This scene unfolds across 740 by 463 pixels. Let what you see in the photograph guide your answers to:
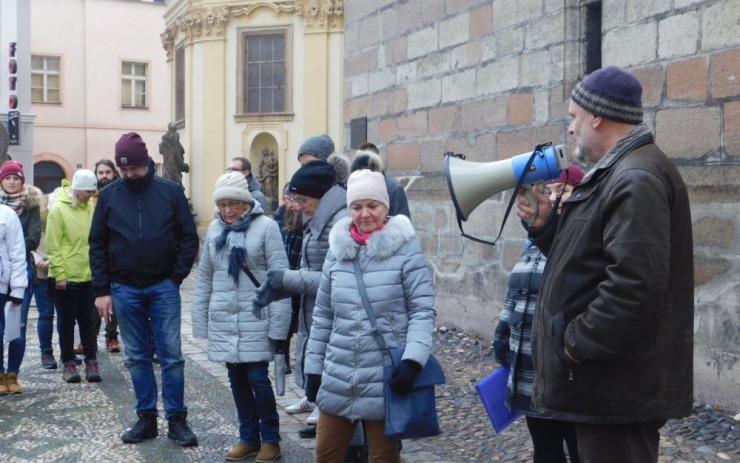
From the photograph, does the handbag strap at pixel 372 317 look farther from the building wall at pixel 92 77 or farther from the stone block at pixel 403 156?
the building wall at pixel 92 77

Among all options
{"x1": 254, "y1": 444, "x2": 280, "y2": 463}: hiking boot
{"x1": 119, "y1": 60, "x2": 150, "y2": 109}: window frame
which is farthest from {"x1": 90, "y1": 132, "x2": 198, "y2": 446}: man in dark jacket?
{"x1": 119, "y1": 60, "x2": 150, "y2": 109}: window frame

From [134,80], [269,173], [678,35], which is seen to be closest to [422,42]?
[678,35]

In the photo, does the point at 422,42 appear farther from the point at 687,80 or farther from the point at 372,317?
the point at 372,317

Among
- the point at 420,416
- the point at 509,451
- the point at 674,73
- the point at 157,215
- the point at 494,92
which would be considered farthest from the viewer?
the point at 494,92

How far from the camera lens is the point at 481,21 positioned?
8633 millimetres

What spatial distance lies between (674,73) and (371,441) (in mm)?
3610

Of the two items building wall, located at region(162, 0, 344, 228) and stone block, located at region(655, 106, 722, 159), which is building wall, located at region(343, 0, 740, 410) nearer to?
stone block, located at region(655, 106, 722, 159)

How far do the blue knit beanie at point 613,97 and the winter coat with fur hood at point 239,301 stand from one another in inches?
109

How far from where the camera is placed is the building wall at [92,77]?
3562cm

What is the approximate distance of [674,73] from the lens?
630 centimetres

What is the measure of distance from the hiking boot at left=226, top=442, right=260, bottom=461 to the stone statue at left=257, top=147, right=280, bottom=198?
16.5 metres

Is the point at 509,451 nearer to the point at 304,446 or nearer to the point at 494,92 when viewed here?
the point at 304,446

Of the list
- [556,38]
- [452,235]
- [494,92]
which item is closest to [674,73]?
[556,38]

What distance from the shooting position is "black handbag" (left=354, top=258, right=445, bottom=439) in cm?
394
